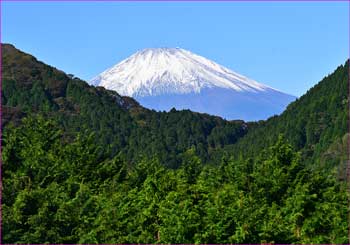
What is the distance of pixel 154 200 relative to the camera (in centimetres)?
3669

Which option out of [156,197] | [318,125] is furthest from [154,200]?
[318,125]

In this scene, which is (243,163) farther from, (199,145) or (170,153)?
(199,145)

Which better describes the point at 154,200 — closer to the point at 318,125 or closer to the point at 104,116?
the point at 318,125

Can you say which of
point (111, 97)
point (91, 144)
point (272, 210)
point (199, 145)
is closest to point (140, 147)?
point (199, 145)

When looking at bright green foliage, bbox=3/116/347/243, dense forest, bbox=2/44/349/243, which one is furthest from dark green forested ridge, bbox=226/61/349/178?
bright green foliage, bbox=3/116/347/243

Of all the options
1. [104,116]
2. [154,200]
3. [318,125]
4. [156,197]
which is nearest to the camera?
[154,200]

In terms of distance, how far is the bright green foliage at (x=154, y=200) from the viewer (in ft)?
103

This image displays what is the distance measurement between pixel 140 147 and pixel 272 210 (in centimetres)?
11811

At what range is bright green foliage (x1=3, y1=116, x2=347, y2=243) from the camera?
31.5m

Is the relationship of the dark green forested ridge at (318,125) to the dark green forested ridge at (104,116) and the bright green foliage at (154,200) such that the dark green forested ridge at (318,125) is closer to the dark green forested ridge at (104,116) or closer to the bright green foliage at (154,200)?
the dark green forested ridge at (104,116)

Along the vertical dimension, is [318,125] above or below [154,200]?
above

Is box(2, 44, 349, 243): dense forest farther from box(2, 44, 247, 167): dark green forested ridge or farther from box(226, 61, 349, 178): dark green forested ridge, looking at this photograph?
box(2, 44, 247, 167): dark green forested ridge

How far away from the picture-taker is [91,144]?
48688 millimetres

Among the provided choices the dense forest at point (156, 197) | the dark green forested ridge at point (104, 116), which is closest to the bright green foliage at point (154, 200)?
the dense forest at point (156, 197)
